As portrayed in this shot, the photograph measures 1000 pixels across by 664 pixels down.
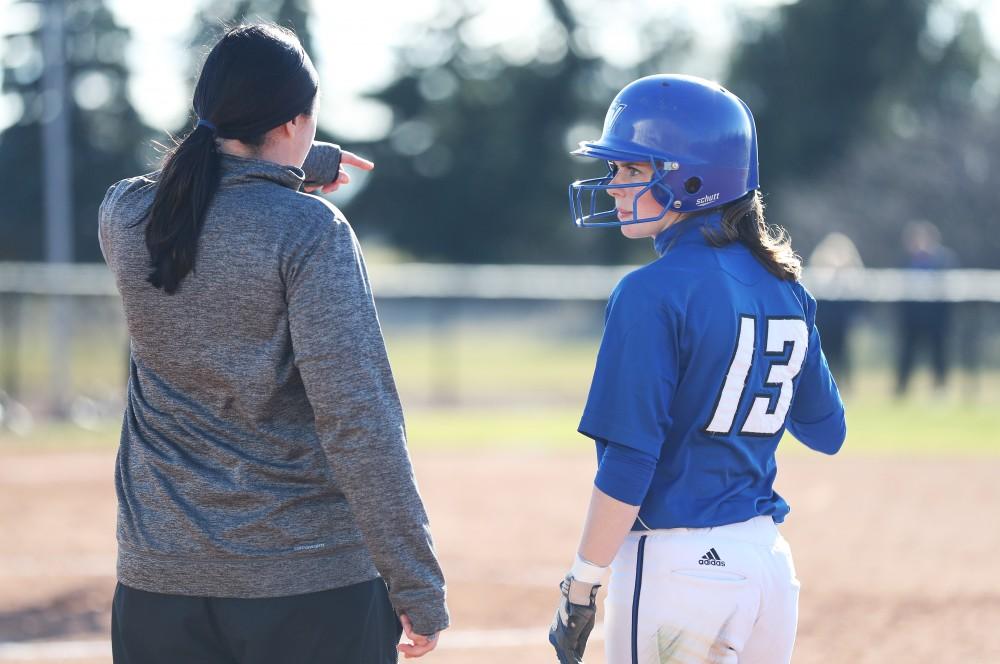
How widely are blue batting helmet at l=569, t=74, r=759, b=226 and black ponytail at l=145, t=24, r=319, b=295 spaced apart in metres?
0.78

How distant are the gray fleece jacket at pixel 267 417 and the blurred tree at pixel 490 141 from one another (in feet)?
129

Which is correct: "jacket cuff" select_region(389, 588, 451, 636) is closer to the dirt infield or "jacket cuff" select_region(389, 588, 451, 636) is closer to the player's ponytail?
the player's ponytail

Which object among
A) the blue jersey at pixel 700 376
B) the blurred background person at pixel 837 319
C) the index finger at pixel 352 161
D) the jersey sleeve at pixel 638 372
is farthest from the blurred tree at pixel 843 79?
the jersey sleeve at pixel 638 372

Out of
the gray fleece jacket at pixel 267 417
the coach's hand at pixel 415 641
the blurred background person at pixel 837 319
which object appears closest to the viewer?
the gray fleece jacket at pixel 267 417

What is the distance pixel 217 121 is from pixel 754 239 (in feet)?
3.96

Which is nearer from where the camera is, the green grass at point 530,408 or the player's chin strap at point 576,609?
the player's chin strap at point 576,609

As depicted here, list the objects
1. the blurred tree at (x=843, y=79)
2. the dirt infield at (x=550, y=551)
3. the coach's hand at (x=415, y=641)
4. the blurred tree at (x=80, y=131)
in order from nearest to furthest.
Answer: the coach's hand at (x=415, y=641) → the dirt infield at (x=550, y=551) → the blurred tree at (x=80, y=131) → the blurred tree at (x=843, y=79)

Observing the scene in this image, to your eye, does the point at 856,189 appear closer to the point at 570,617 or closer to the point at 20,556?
the point at 20,556

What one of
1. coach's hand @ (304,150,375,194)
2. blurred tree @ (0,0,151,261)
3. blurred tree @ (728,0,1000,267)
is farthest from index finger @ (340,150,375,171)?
blurred tree @ (728,0,1000,267)

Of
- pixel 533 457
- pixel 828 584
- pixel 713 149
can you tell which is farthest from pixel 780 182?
pixel 713 149

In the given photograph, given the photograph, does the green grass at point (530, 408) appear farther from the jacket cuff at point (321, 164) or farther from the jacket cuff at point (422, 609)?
the jacket cuff at point (422, 609)

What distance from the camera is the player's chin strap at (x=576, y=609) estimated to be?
266cm

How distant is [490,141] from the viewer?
4459cm

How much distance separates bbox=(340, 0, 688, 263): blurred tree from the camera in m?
43.3
